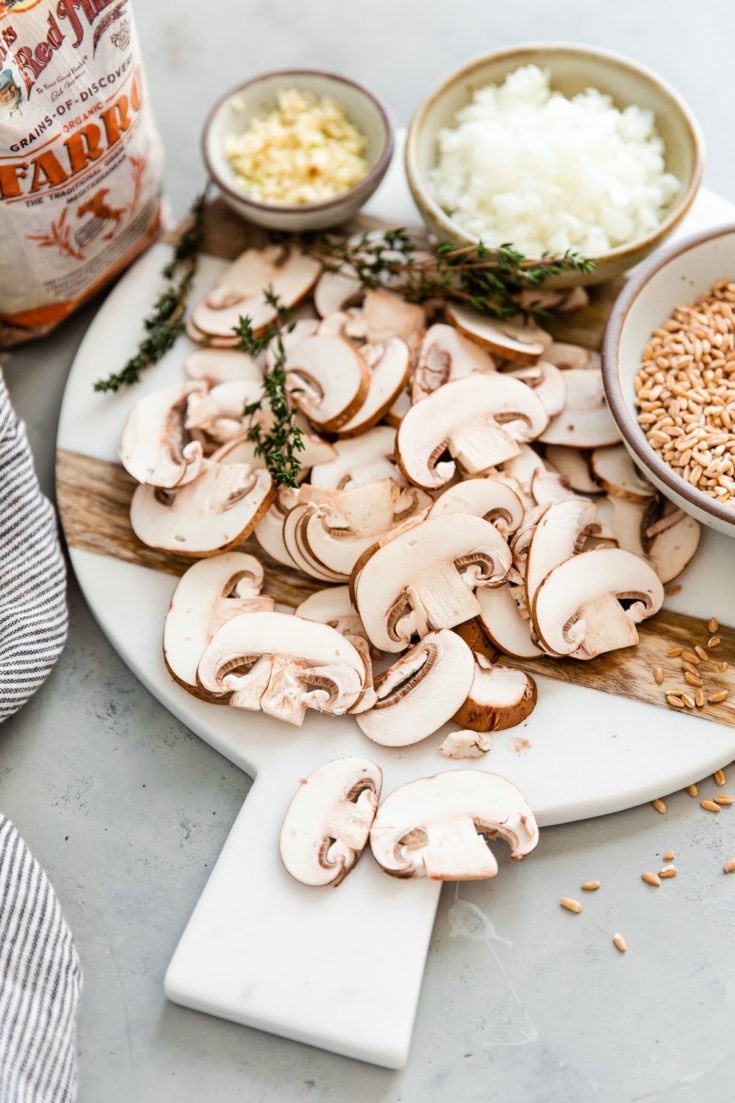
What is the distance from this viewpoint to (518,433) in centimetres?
209

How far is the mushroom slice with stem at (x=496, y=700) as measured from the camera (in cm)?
185

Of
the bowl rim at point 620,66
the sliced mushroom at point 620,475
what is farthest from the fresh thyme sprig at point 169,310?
the sliced mushroom at point 620,475

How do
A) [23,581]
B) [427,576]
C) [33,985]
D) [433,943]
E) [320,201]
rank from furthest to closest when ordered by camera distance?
[320,201]
[23,581]
[427,576]
[433,943]
[33,985]

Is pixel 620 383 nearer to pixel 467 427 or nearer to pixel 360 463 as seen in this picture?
pixel 467 427

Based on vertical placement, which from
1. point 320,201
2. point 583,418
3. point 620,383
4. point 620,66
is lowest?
point 583,418

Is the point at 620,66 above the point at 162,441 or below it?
above

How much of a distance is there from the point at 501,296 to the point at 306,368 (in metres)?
0.47

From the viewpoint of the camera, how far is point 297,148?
2.45 m

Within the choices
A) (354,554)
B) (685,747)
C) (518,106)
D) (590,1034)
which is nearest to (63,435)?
(354,554)

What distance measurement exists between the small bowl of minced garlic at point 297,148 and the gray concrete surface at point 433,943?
3.41 feet

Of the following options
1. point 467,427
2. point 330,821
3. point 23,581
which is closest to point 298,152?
point 467,427

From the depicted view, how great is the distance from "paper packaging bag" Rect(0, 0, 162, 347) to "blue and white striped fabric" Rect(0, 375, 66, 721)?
39 centimetres

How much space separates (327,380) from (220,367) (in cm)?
31

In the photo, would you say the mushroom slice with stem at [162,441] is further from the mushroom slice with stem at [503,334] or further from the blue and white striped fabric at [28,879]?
the mushroom slice with stem at [503,334]
